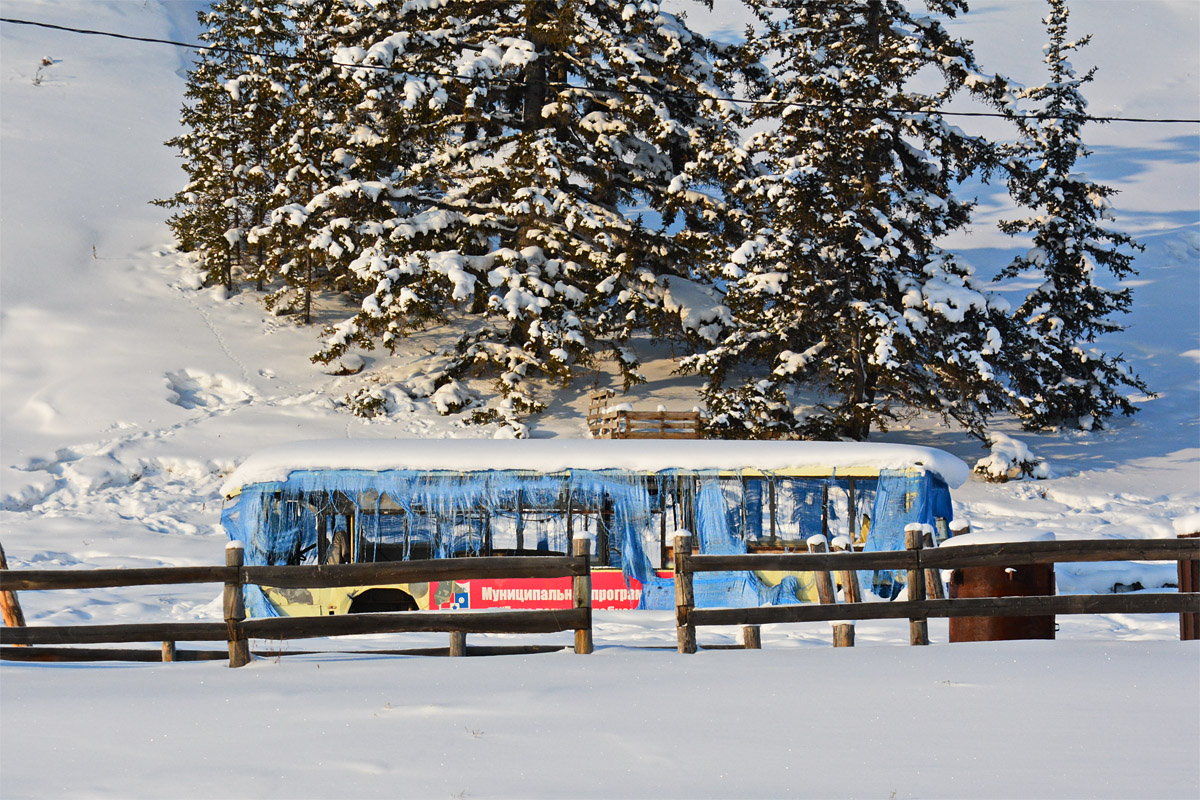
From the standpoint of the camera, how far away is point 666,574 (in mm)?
14805

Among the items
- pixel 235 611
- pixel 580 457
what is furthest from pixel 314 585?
pixel 580 457

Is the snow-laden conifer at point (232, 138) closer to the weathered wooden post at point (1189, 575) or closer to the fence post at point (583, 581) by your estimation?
the fence post at point (583, 581)

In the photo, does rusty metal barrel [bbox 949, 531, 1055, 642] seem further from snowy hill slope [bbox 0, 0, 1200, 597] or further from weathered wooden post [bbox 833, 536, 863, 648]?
snowy hill slope [bbox 0, 0, 1200, 597]

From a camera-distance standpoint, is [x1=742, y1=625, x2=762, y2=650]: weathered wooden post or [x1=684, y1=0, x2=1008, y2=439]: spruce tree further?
[x1=684, y1=0, x2=1008, y2=439]: spruce tree

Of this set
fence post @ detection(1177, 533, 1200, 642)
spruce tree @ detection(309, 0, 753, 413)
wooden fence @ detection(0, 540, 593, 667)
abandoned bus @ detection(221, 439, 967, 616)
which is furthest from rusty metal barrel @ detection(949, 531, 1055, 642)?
spruce tree @ detection(309, 0, 753, 413)

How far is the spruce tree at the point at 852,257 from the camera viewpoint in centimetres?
2636

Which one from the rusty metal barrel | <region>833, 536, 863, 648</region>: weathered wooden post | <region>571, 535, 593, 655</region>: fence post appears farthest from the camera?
<region>833, 536, 863, 648</region>: weathered wooden post

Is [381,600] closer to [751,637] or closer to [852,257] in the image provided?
[751,637]

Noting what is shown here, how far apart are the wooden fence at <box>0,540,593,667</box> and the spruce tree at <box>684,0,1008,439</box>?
17814 mm

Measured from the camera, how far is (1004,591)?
942cm

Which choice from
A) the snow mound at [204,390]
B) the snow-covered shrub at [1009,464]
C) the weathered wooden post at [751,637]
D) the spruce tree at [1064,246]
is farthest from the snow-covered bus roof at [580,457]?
the spruce tree at [1064,246]

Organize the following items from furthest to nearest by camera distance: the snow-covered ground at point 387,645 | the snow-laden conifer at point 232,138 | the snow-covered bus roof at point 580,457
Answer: the snow-laden conifer at point 232,138 → the snow-covered bus roof at point 580,457 → the snow-covered ground at point 387,645

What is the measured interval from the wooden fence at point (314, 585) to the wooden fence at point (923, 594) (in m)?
0.92

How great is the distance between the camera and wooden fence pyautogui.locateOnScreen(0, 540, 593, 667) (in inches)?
327
